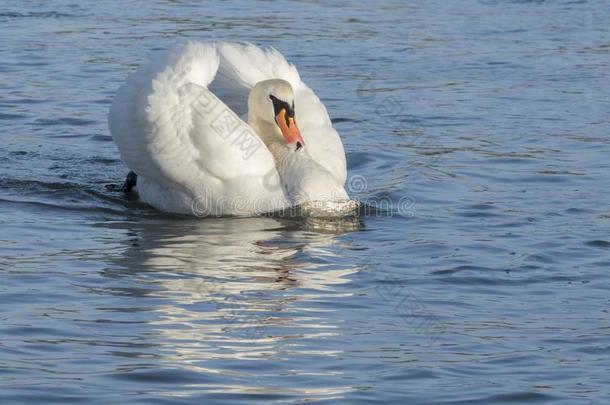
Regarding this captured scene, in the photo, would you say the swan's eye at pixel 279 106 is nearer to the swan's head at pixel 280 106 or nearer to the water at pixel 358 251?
the swan's head at pixel 280 106

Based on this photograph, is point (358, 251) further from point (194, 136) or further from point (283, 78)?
point (283, 78)

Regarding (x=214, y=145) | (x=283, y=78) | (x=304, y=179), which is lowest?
(x=304, y=179)

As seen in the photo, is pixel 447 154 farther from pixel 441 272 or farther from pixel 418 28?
pixel 418 28

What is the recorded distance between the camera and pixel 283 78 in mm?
10898

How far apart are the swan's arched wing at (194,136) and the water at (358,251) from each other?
0.27 metres

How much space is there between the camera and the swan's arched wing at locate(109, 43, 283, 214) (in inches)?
380

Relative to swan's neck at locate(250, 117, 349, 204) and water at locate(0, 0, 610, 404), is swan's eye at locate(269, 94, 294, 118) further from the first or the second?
Result: water at locate(0, 0, 610, 404)

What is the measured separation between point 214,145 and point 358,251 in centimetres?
133

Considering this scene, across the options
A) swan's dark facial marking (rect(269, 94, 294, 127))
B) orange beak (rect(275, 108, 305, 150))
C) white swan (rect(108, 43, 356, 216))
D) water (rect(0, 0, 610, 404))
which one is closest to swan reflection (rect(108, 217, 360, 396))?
water (rect(0, 0, 610, 404))

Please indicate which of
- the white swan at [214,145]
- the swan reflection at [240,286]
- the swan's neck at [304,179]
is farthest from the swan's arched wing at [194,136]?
the swan reflection at [240,286]

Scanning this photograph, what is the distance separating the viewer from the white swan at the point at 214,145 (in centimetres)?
970

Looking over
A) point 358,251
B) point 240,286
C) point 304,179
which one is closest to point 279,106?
point 304,179

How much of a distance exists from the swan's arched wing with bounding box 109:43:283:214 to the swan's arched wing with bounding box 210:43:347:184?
1.82 feet

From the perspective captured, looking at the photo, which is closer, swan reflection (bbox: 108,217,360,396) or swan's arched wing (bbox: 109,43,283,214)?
swan reflection (bbox: 108,217,360,396)
